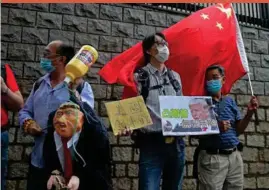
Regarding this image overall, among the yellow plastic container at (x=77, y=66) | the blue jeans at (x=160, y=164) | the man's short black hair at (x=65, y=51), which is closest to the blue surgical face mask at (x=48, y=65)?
the man's short black hair at (x=65, y=51)

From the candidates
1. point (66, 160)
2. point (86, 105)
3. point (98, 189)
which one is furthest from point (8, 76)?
point (98, 189)

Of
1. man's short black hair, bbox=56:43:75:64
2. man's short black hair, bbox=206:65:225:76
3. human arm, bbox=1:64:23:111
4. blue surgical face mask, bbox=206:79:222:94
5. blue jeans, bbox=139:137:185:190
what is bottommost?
blue jeans, bbox=139:137:185:190

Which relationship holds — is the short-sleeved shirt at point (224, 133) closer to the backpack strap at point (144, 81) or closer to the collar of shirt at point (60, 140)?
the backpack strap at point (144, 81)

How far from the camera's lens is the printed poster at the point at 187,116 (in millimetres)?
2868

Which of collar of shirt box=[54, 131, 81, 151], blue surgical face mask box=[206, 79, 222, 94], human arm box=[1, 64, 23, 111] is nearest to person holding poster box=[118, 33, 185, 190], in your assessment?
blue surgical face mask box=[206, 79, 222, 94]

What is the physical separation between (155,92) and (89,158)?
0.88 m

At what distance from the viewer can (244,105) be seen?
4945mm

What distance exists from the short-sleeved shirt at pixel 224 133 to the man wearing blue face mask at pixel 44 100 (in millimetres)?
1108

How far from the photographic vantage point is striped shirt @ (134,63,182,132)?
9.46ft

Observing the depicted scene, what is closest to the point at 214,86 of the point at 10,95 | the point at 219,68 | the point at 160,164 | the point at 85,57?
the point at 219,68

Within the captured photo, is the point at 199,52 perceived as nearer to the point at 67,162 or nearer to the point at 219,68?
the point at 219,68

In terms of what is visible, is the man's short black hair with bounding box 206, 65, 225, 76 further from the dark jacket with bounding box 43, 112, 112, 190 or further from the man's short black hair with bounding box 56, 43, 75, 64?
the dark jacket with bounding box 43, 112, 112, 190

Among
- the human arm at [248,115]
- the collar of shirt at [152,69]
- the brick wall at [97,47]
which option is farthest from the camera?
the brick wall at [97,47]

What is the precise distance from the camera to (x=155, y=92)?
295 cm
